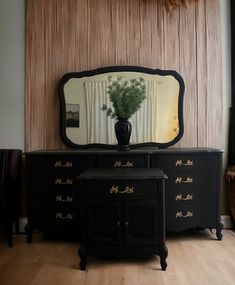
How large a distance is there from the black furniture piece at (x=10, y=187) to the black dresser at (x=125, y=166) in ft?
0.56

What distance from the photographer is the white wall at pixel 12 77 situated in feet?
10.9

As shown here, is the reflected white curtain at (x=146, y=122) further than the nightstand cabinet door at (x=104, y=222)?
Yes

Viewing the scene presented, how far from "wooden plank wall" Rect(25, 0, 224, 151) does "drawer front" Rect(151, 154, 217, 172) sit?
436 millimetres

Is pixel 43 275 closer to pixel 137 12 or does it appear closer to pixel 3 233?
pixel 3 233

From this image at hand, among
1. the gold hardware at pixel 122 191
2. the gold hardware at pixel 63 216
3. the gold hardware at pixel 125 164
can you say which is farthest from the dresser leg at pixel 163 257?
the gold hardware at pixel 63 216

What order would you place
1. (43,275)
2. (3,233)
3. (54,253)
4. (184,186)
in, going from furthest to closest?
(3,233), (184,186), (54,253), (43,275)

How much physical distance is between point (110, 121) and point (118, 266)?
138 cm

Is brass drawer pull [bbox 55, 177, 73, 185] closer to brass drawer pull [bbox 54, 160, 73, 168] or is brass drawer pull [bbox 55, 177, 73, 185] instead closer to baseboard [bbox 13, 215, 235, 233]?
brass drawer pull [bbox 54, 160, 73, 168]

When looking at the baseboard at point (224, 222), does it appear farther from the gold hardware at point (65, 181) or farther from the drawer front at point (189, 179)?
the gold hardware at point (65, 181)

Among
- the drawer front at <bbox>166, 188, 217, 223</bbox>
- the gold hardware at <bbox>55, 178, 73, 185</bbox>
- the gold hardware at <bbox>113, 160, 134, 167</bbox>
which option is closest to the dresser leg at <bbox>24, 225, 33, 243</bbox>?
the gold hardware at <bbox>55, 178, 73, 185</bbox>

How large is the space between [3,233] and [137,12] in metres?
2.48

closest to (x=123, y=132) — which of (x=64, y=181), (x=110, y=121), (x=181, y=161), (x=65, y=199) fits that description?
(x=110, y=121)

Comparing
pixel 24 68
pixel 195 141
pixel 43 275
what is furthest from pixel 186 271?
pixel 24 68

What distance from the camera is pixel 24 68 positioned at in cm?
332
